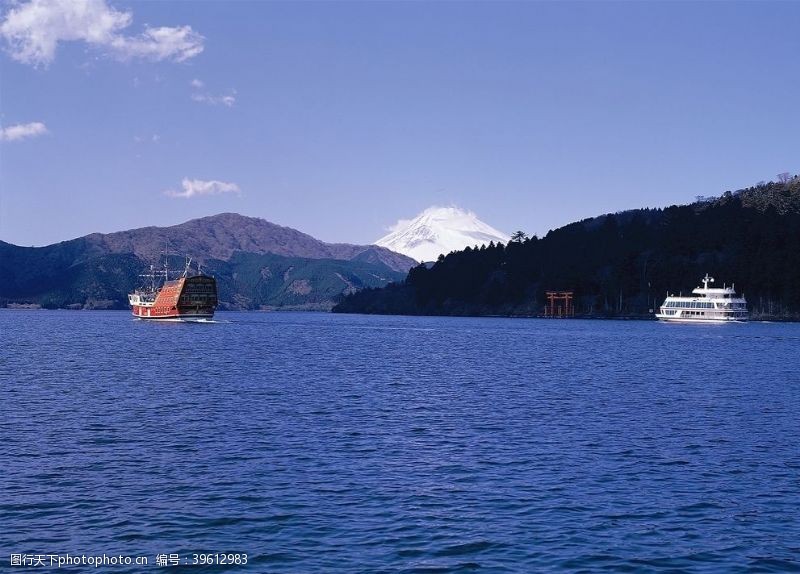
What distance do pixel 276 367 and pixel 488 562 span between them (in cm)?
6411

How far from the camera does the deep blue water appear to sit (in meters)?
23.2

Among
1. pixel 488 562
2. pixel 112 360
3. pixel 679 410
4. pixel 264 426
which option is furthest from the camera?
pixel 112 360

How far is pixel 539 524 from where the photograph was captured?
25.5m

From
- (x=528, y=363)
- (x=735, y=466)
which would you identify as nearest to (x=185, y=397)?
(x=735, y=466)

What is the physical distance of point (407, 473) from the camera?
32.3 m

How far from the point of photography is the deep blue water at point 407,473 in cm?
2322

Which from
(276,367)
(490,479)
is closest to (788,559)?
(490,479)

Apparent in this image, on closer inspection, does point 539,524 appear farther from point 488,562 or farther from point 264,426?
point 264,426

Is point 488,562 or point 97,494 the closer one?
point 488,562

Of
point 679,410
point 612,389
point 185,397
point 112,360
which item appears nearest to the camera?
point 679,410

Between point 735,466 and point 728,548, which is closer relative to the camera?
point 728,548

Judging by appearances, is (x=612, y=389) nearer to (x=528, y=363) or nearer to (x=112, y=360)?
(x=528, y=363)

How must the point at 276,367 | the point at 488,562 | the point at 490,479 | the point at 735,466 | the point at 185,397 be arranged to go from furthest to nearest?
the point at 276,367
the point at 185,397
the point at 735,466
the point at 490,479
the point at 488,562

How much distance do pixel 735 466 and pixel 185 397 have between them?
35.6 metres
